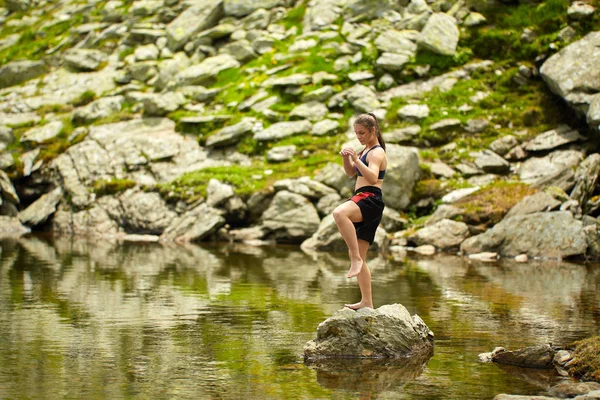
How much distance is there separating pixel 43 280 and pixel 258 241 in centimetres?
1530

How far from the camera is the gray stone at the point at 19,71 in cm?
5278

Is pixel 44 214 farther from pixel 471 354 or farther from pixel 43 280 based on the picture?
pixel 471 354

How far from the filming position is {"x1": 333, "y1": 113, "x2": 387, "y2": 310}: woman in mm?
9594

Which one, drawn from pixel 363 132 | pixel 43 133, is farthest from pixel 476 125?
pixel 363 132

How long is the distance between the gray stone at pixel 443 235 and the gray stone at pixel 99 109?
79.3ft

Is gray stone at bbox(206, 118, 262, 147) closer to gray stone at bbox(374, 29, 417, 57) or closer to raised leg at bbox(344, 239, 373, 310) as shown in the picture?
gray stone at bbox(374, 29, 417, 57)

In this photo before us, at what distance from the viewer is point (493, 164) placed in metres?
32.1

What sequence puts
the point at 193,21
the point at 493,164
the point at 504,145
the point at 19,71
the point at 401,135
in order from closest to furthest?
the point at 493,164 → the point at 504,145 → the point at 401,135 → the point at 193,21 → the point at 19,71

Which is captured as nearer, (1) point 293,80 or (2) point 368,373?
(2) point 368,373

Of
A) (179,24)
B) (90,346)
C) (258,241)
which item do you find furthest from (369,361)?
(179,24)

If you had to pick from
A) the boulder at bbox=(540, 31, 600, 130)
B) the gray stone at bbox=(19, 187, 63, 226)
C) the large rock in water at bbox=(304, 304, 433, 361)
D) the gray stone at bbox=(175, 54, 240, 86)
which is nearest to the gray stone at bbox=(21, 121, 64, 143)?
the gray stone at bbox=(19, 187, 63, 226)

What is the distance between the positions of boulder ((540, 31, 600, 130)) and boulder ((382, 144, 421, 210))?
7733 mm

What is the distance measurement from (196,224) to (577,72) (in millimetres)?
19037

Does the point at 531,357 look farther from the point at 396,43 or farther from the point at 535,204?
the point at 396,43
